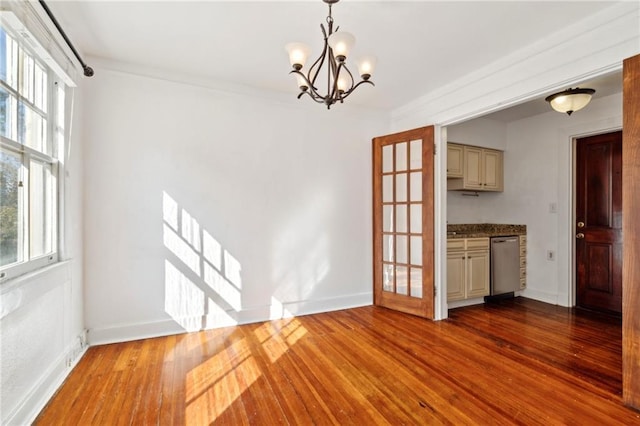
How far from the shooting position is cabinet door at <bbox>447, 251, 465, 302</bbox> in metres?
3.83

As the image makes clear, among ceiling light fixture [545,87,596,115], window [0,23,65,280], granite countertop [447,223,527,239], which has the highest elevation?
ceiling light fixture [545,87,596,115]

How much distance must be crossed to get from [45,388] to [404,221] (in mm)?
3422

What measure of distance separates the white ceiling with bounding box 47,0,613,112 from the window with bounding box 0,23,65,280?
1.65 feet

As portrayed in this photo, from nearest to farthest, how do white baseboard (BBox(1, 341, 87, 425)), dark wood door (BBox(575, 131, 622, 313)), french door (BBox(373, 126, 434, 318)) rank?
white baseboard (BBox(1, 341, 87, 425))
french door (BBox(373, 126, 434, 318))
dark wood door (BBox(575, 131, 622, 313))

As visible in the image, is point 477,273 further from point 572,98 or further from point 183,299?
point 183,299

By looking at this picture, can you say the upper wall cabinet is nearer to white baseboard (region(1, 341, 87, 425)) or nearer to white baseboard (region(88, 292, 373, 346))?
white baseboard (region(88, 292, 373, 346))

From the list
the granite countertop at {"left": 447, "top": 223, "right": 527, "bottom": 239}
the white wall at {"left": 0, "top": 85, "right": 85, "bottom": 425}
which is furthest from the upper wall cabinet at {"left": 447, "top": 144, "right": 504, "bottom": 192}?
the white wall at {"left": 0, "top": 85, "right": 85, "bottom": 425}

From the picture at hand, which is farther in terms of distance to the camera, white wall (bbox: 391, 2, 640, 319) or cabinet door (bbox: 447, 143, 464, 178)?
cabinet door (bbox: 447, 143, 464, 178)

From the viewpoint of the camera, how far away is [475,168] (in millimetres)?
4480

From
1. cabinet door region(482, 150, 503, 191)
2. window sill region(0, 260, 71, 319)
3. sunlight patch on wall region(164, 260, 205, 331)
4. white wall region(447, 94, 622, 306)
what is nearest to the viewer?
window sill region(0, 260, 71, 319)

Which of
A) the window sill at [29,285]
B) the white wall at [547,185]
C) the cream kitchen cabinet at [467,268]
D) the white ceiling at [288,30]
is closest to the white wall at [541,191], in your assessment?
the white wall at [547,185]

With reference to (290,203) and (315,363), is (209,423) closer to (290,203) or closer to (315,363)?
(315,363)

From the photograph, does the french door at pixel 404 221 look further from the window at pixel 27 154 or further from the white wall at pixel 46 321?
the window at pixel 27 154

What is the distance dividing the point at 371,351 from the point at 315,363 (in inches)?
20.3
